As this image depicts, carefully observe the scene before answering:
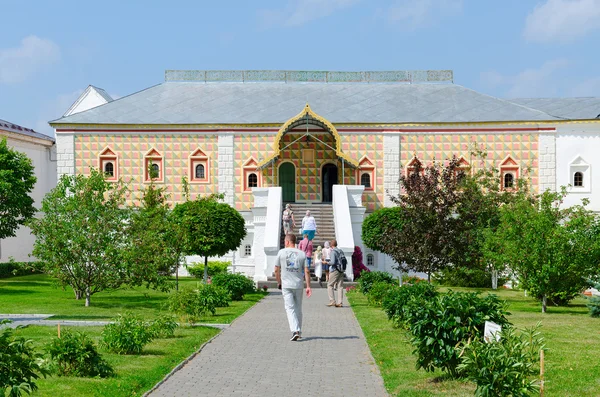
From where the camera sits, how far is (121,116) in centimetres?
3819

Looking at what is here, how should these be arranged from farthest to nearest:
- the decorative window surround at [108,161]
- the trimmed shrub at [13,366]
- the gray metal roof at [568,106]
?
the gray metal roof at [568,106]
the decorative window surround at [108,161]
the trimmed shrub at [13,366]

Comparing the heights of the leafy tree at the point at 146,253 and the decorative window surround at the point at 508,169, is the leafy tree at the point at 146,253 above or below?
below

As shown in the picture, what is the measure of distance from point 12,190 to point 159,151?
7.05 meters

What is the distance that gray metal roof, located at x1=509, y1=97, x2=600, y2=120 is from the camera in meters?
40.5

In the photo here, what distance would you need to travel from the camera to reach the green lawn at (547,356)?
367 inches

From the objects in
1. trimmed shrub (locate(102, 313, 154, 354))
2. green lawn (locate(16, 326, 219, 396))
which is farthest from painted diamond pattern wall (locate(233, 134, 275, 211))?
trimmed shrub (locate(102, 313, 154, 354))

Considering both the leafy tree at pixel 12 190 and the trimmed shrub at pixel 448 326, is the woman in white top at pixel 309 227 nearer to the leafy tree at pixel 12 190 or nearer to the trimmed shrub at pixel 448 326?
the leafy tree at pixel 12 190

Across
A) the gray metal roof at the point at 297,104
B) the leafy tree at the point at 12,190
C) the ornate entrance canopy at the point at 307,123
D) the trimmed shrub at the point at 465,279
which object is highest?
the gray metal roof at the point at 297,104

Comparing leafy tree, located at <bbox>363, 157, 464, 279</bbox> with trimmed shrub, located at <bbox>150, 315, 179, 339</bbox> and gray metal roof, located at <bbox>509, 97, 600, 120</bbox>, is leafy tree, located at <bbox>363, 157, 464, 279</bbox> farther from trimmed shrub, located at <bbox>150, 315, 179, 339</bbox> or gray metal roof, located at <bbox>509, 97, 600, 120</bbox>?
gray metal roof, located at <bbox>509, 97, 600, 120</bbox>

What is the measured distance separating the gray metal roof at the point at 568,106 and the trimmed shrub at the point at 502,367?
3345 cm

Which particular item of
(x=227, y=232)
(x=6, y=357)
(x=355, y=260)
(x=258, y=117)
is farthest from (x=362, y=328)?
(x=258, y=117)

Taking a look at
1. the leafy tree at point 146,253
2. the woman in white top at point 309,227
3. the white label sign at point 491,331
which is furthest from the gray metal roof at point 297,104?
the white label sign at point 491,331

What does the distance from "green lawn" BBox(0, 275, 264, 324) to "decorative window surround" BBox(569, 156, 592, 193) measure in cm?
1784

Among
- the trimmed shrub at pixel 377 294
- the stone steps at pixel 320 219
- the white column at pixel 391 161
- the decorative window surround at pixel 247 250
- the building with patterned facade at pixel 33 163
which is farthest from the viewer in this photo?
the building with patterned facade at pixel 33 163
